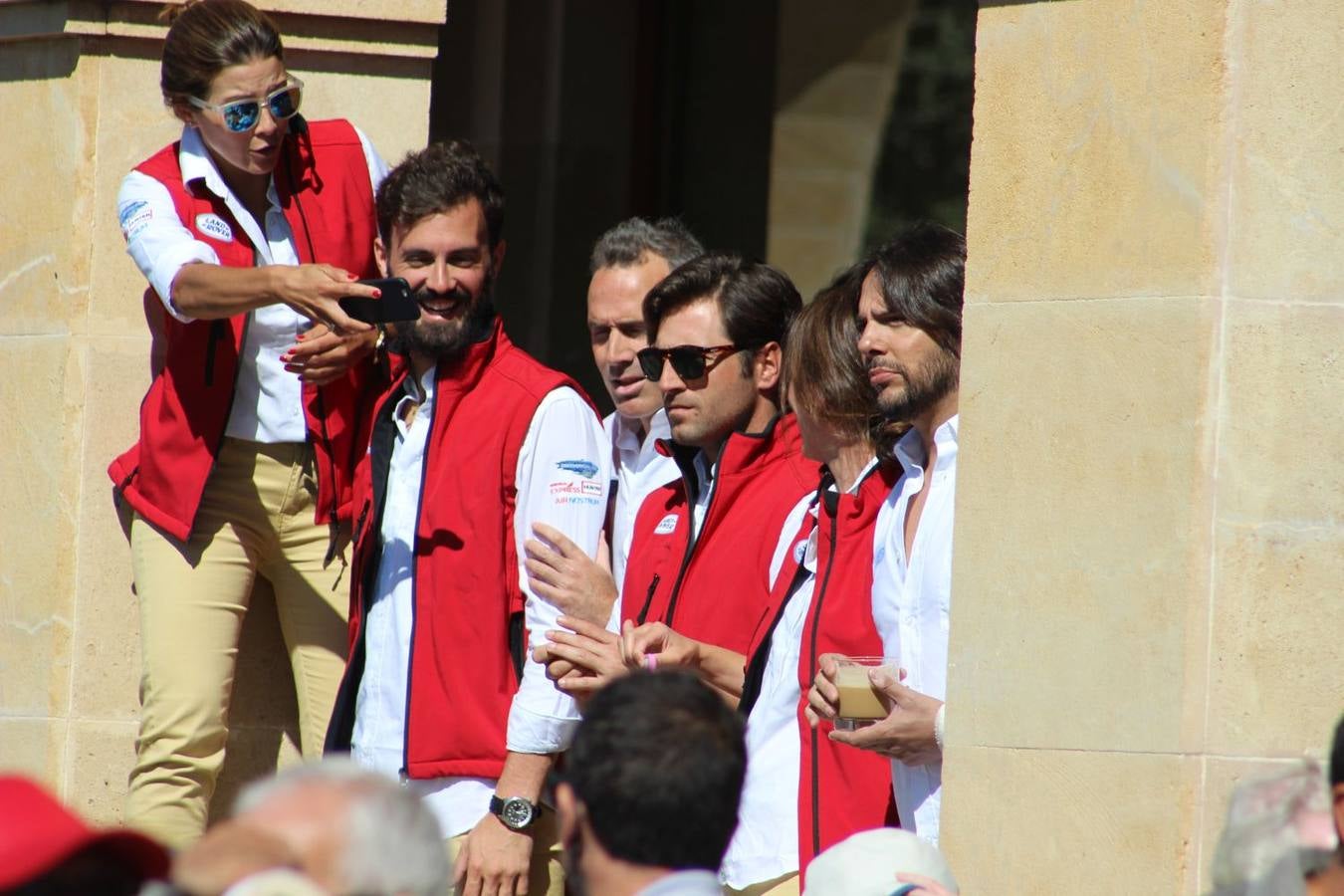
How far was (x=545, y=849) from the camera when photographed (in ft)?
17.6

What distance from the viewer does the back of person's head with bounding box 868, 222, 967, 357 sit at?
5.00m

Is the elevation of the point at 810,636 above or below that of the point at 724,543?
below

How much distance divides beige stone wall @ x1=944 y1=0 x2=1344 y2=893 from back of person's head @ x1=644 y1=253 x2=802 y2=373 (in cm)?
124

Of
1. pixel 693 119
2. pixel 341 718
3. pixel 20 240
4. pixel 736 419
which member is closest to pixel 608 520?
pixel 736 419

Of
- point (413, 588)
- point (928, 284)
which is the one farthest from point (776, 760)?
point (928, 284)

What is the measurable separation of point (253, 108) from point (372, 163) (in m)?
0.50

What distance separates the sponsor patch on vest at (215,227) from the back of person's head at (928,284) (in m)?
1.67

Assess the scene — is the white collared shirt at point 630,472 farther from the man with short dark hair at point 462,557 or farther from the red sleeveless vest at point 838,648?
the red sleeveless vest at point 838,648

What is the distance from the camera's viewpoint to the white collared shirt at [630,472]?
19.0ft

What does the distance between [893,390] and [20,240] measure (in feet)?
Answer: 9.08

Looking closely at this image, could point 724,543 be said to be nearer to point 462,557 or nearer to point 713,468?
point 713,468

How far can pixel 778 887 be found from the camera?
4910mm

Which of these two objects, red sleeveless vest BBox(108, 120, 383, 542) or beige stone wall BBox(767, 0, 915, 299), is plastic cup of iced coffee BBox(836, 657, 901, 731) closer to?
red sleeveless vest BBox(108, 120, 383, 542)

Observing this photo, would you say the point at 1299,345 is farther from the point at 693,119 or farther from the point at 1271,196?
the point at 693,119
